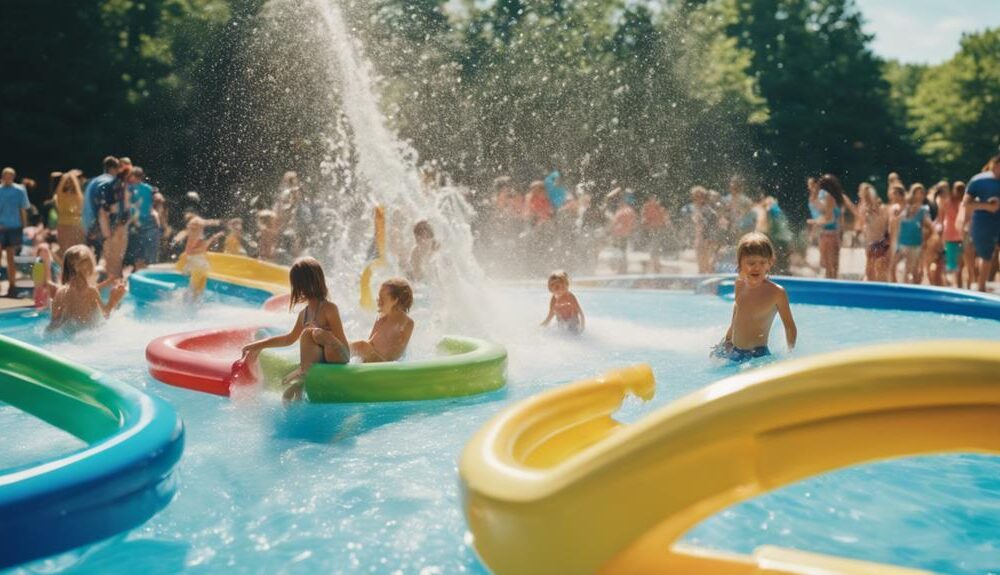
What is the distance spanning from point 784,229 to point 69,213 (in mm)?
9048

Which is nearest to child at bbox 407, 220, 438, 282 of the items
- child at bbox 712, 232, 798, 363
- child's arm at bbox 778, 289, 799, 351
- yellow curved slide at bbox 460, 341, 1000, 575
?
child at bbox 712, 232, 798, 363

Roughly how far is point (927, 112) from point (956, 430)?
4298 cm

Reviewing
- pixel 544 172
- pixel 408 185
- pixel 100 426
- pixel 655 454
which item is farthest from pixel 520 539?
pixel 544 172

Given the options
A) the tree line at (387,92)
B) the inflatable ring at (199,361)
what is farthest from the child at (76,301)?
the tree line at (387,92)

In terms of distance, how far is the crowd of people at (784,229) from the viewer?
10.6 metres

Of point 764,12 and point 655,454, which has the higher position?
point 764,12

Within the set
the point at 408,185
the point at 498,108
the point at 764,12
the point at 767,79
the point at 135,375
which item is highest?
the point at 764,12

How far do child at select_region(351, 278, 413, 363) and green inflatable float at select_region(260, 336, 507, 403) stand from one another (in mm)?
456

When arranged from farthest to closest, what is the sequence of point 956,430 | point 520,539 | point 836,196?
point 836,196
point 520,539
point 956,430

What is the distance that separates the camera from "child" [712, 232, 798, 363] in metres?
5.87

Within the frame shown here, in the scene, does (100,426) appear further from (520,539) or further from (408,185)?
(408,185)

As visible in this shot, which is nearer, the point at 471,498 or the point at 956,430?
the point at 956,430

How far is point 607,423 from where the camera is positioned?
374cm

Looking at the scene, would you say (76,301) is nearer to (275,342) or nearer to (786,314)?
(275,342)
